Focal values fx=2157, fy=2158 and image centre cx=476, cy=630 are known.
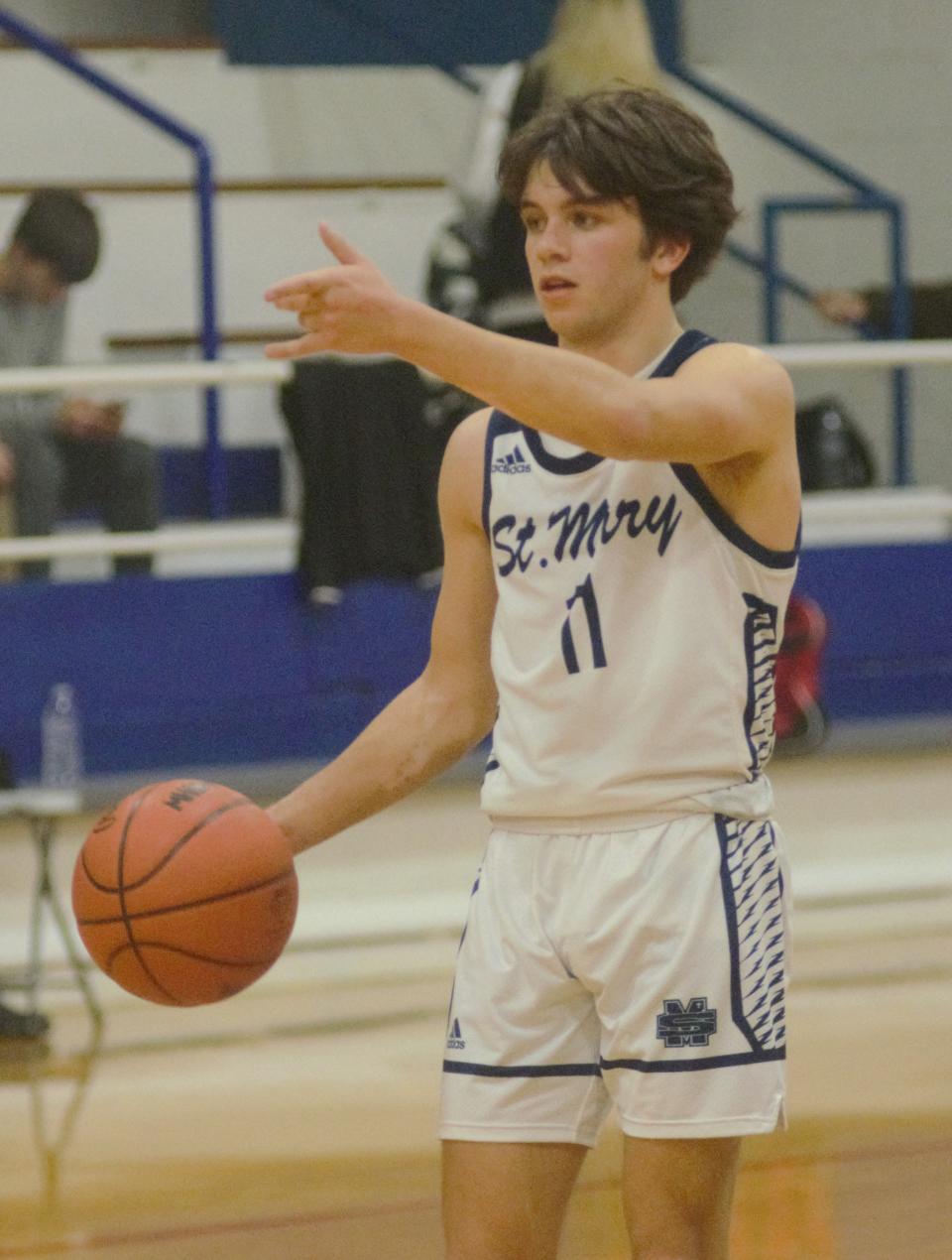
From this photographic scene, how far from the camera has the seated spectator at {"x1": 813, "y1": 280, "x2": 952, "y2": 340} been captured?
8062 mm

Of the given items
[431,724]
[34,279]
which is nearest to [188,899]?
[431,724]

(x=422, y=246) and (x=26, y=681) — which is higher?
(x=422, y=246)

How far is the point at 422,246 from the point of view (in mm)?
8359

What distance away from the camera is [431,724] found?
2250 millimetres

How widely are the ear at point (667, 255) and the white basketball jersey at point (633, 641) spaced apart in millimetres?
77

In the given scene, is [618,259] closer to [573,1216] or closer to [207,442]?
[573,1216]

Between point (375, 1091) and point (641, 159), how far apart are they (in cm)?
235

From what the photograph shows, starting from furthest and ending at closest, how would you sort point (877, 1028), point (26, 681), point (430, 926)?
point (26, 681) → point (430, 926) → point (877, 1028)

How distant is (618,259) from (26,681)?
4381 mm

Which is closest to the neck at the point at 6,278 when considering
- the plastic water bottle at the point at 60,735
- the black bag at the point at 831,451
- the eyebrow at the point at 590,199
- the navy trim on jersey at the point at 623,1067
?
the plastic water bottle at the point at 60,735

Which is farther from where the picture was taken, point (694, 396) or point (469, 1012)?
point (469, 1012)

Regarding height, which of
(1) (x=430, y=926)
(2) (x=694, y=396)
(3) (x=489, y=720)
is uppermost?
(2) (x=694, y=396)

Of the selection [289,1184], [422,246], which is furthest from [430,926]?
[422,246]

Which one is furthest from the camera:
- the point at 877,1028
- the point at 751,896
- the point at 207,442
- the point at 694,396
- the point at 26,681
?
the point at 207,442
